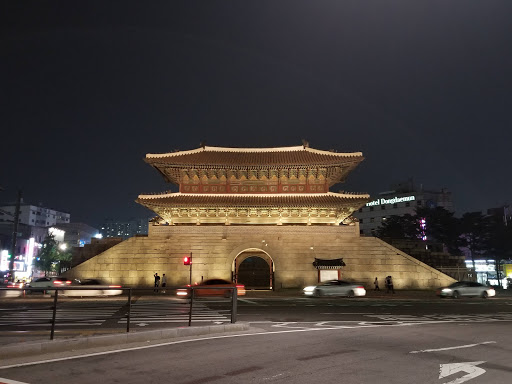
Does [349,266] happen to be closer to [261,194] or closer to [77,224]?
[261,194]

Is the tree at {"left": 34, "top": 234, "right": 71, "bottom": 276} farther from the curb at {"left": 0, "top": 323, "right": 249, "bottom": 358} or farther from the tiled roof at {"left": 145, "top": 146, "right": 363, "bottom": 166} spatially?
the curb at {"left": 0, "top": 323, "right": 249, "bottom": 358}

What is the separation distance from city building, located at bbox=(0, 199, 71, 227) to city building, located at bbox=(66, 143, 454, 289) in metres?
81.5

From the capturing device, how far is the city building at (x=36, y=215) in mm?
100525

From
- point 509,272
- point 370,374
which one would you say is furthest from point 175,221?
point 509,272

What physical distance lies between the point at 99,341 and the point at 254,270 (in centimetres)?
2911

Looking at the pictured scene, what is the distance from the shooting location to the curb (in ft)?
20.6

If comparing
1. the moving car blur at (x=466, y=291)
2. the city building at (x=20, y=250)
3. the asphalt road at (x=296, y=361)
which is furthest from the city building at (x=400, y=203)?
the asphalt road at (x=296, y=361)

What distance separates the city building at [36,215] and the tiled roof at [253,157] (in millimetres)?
81416

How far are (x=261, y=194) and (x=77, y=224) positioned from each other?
87408mm

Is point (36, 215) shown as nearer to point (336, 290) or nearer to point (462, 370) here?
point (336, 290)

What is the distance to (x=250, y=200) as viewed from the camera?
110 ft

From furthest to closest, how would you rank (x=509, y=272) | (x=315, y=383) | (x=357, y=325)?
(x=509, y=272)
(x=357, y=325)
(x=315, y=383)

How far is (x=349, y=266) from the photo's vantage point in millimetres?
31750

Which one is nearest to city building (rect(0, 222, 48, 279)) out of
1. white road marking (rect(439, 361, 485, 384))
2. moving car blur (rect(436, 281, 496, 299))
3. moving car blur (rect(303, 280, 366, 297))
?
moving car blur (rect(303, 280, 366, 297))
